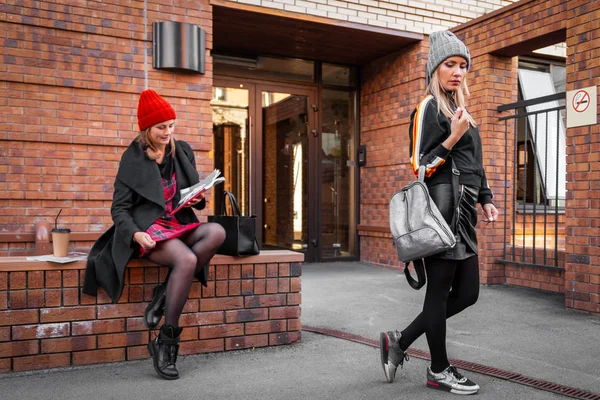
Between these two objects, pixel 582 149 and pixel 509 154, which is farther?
pixel 509 154

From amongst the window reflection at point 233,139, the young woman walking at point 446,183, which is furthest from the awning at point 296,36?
the young woman walking at point 446,183

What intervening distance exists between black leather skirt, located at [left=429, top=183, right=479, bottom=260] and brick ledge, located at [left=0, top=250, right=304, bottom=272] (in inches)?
48.7

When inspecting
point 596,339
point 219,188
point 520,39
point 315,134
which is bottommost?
point 596,339

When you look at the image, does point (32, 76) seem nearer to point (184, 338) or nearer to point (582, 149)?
point (184, 338)

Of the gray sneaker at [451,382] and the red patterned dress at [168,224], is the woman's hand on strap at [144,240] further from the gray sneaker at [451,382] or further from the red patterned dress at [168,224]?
the gray sneaker at [451,382]

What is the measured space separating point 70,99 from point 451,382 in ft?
14.0

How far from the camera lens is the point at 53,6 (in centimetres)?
501

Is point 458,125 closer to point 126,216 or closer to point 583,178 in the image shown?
point 126,216

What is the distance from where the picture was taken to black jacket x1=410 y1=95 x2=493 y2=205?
2.63 metres

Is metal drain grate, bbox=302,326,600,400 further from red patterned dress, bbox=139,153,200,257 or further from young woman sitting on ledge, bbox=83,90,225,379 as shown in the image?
red patterned dress, bbox=139,153,200,257

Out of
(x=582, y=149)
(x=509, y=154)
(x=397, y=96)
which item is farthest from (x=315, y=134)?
(x=582, y=149)

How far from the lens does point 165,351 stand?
2.93 meters

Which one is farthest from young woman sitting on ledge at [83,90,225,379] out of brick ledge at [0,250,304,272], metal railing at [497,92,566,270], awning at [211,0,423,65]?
metal railing at [497,92,566,270]

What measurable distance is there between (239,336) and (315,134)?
200 inches
